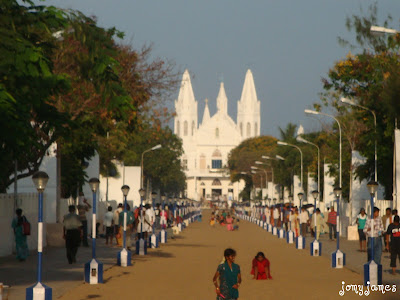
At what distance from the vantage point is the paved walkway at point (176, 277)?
1825 centimetres

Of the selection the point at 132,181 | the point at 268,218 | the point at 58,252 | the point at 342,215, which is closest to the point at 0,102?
the point at 58,252

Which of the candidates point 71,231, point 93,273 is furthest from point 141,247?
point 93,273

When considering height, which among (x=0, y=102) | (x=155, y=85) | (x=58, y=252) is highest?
(x=155, y=85)

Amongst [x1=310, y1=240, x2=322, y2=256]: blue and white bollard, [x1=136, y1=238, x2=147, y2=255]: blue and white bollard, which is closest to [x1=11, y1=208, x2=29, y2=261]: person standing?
[x1=136, y1=238, x2=147, y2=255]: blue and white bollard

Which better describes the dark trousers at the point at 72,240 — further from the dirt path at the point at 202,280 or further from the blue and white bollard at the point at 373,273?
the blue and white bollard at the point at 373,273

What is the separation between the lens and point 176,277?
73.9ft

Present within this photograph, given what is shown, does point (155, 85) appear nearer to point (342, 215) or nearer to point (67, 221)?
point (67, 221)

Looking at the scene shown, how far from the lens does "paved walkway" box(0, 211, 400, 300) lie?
18250 millimetres

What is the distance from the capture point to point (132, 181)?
71.4 m

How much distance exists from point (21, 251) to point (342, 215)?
95.4 feet

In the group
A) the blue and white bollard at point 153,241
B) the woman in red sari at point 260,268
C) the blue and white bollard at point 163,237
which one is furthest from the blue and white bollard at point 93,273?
the blue and white bollard at point 163,237

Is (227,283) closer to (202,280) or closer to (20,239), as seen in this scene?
(202,280)

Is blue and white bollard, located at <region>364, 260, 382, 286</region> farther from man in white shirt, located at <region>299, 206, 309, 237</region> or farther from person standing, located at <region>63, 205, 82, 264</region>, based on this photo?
man in white shirt, located at <region>299, 206, 309, 237</region>

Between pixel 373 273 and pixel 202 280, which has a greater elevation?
pixel 373 273
